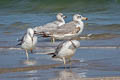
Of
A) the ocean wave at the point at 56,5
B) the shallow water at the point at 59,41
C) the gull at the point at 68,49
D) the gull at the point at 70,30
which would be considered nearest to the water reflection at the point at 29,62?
the shallow water at the point at 59,41

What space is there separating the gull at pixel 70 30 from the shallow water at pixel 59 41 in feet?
0.86

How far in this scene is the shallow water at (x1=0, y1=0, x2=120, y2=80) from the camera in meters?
7.88

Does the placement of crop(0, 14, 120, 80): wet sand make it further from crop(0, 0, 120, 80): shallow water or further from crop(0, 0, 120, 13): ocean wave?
crop(0, 0, 120, 13): ocean wave

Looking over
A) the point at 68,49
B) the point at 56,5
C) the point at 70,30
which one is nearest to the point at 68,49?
the point at 68,49

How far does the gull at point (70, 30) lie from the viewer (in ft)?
41.6

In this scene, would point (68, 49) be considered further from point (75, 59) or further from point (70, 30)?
point (70, 30)

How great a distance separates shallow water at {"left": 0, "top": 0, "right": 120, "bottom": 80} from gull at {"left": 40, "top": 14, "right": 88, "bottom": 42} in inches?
10.3

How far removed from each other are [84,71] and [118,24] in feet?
25.6

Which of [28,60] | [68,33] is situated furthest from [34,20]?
[28,60]

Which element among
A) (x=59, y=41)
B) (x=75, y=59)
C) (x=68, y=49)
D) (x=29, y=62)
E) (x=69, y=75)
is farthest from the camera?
(x=59, y=41)

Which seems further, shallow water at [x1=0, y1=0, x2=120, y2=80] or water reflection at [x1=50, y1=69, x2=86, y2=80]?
shallow water at [x1=0, y1=0, x2=120, y2=80]

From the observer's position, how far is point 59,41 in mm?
13695

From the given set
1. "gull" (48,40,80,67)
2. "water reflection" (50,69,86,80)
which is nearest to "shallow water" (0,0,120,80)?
"water reflection" (50,69,86,80)

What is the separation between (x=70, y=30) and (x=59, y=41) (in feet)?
3.47
